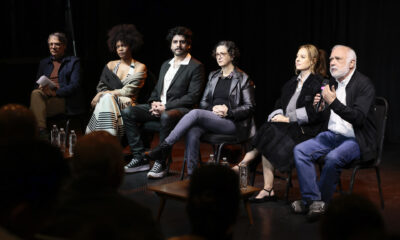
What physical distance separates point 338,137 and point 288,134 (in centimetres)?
41

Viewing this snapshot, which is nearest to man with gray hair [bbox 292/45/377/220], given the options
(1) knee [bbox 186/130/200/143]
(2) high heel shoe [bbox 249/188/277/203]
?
(2) high heel shoe [bbox 249/188/277/203]

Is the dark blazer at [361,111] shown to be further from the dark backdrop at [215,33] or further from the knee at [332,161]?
the dark backdrop at [215,33]

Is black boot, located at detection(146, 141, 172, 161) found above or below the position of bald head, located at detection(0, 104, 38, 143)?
below

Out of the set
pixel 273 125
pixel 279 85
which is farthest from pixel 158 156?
pixel 279 85

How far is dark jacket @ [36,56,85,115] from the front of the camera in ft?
18.5

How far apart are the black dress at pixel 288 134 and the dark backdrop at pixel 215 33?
2531 millimetres

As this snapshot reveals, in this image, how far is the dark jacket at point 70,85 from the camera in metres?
5.62

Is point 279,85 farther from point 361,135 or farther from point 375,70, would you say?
point 361,135

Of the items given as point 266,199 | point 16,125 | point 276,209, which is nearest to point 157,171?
point 266,199

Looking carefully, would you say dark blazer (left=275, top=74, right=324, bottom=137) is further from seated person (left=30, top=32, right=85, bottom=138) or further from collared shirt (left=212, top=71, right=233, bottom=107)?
seated person (left=30, top=32, right=85, bottom=138)

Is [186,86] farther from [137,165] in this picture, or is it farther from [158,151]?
[137,165]

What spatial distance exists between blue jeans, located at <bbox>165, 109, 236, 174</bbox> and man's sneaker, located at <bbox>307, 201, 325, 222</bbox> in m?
1.20

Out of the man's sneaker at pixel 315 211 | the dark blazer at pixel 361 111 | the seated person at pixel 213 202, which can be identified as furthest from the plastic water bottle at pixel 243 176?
the seated person at pixel 213 202

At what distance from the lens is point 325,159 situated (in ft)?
12.2
